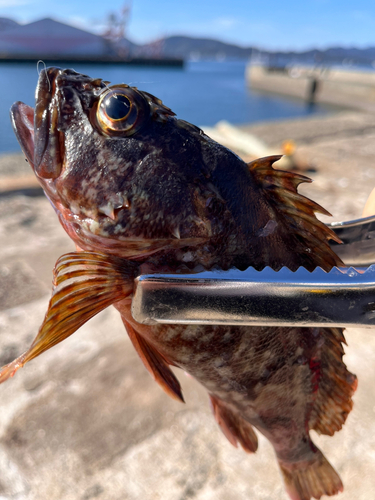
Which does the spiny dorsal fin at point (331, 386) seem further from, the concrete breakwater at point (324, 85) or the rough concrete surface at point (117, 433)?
the concrete breakwater at point (324, 85)

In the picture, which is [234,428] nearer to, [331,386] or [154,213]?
[331,386]

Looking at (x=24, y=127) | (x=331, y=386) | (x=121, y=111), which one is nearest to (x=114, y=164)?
(x=121, y=111)

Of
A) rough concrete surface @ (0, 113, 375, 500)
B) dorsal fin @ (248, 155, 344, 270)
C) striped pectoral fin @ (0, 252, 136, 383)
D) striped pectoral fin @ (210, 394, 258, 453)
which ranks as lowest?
rough concrete surface @ (0, 113, 375, 500)

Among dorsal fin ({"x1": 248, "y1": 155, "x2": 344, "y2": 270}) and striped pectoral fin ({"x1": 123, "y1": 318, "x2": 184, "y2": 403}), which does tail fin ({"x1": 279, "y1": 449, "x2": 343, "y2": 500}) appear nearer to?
striped pectoral fin ({"x1": 123, "y1": 318, "x2": 184, "y2": 403})

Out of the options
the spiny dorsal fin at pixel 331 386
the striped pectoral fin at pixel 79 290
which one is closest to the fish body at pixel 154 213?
the striped pectoral fin at pixel 79 290

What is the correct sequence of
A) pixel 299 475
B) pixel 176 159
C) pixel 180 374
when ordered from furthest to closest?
pixel 180 374
pixel 299 475
pixel 176 159

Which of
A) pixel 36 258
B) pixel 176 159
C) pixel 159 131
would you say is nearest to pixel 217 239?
pixel 176 159

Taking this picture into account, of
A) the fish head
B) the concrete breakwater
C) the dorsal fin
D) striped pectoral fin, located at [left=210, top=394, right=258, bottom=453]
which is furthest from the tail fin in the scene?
the concrete breakwater

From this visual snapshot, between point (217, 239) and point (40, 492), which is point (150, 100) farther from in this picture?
point (40, 492)
